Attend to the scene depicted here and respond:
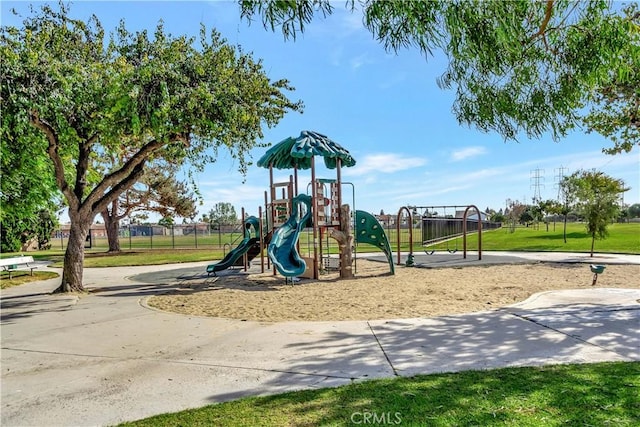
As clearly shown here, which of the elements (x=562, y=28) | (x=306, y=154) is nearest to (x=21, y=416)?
(x=562, y=28)

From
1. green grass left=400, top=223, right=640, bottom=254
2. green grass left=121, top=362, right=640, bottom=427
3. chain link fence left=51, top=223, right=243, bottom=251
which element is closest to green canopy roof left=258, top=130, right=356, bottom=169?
green grass left=121, top=362, right=640, bottom=427

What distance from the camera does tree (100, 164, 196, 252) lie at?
1107 inches

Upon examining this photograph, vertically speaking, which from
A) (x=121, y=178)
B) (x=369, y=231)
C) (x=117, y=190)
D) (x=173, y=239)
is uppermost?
(x=121, y=178)

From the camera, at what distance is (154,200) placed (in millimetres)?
28969

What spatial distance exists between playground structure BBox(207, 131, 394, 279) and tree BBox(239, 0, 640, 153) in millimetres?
6862

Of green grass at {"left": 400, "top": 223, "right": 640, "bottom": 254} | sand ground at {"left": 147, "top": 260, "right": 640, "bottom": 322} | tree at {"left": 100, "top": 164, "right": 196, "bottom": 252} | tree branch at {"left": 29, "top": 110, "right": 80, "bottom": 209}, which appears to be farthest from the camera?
tree at {"left": 100, "top": 164, "right": 196, "bottom": 252}

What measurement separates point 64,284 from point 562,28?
11322mm

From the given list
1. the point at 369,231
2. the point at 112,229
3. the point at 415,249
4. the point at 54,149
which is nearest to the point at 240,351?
the point at 54,149

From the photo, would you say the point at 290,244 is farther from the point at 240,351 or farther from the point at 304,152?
the point at 240,351

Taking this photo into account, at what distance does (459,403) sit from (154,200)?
28.8 meters

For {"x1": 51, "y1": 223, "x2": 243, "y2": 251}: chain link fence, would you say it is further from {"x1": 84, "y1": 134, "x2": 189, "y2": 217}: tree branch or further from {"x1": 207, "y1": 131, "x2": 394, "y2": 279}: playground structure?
{"x1": 84, "y1": 134, "x2": 189, "y2": 217}: tree branch

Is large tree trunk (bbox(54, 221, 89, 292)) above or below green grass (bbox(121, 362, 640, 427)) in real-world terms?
above

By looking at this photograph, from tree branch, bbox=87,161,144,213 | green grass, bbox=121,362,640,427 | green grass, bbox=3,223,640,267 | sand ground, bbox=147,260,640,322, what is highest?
tree branch, bbox=87,161,144,213

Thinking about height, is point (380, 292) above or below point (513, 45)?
below
